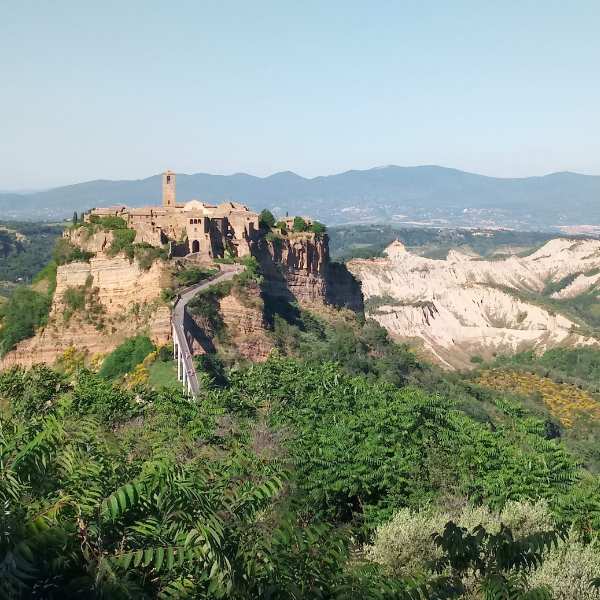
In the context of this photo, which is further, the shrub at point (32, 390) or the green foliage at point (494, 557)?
the shrub at point (32, 390)

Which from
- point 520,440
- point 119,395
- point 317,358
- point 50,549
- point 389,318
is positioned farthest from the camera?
point 389,318

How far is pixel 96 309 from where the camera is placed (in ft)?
140

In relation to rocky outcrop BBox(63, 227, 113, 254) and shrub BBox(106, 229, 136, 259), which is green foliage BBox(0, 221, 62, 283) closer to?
rocky outcrop BBox(63, 227, 113, 254)

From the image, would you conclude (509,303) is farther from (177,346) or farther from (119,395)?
(119,395)

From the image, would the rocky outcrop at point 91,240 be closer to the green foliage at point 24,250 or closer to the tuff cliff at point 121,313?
the tuff cliff at point 121,313

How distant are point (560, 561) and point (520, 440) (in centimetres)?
1066

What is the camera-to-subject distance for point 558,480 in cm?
2000

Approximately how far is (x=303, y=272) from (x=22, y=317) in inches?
804

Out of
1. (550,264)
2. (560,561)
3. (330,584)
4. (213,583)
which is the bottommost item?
(550,264)

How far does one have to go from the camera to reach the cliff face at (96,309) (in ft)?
135

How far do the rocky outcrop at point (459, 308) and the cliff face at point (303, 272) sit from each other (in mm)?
28352

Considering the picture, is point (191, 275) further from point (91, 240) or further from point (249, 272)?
point (91, 240)

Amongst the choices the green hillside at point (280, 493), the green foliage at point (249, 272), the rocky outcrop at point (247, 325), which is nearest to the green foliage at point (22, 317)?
the green hillside at point (280, 493)

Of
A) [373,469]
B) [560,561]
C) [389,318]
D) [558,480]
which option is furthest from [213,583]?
[389,318]
